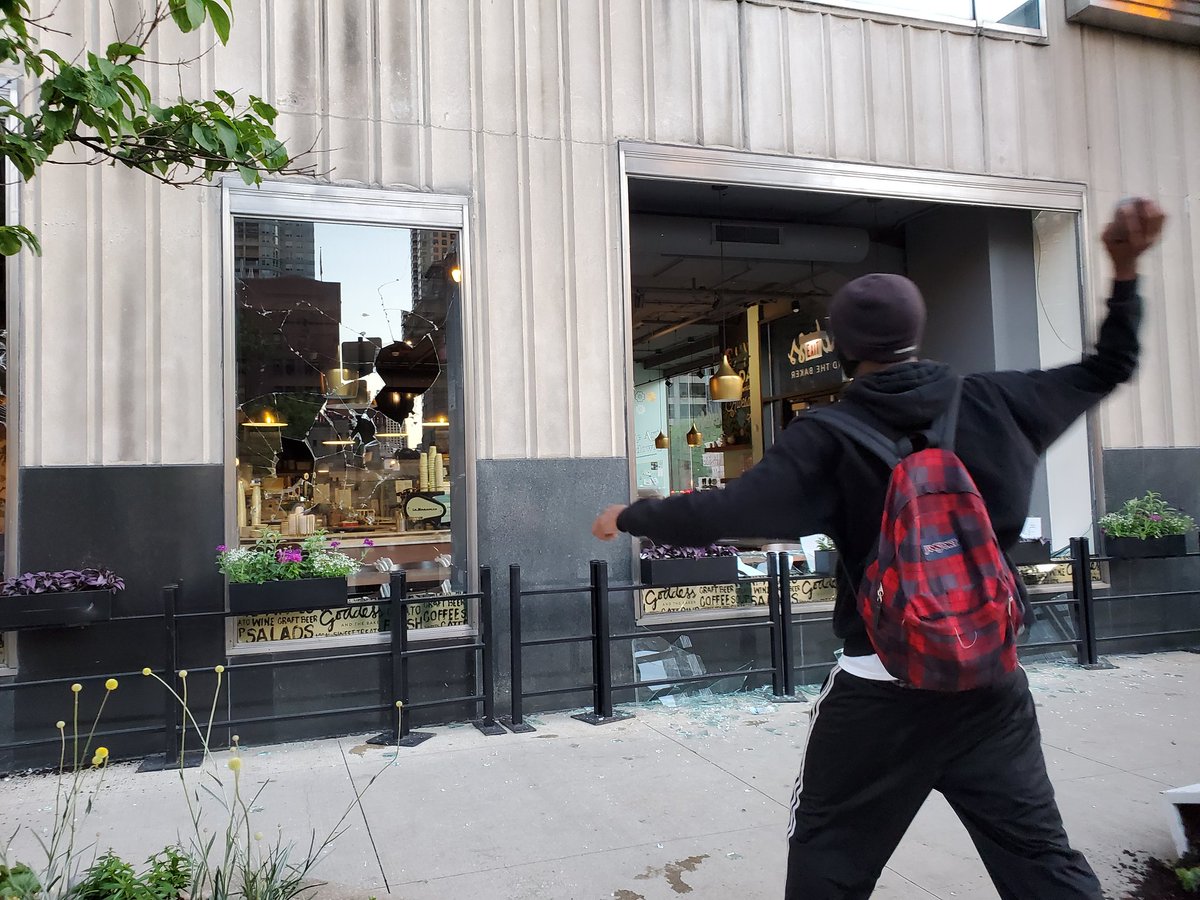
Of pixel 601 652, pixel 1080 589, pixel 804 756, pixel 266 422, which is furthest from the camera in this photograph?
pixel 1080 589

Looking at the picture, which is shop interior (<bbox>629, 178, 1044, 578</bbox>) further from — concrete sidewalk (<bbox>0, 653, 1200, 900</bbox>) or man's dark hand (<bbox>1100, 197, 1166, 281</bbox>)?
man's dark hand (<bbox>1100, 197, 1166, 281</bbox>)

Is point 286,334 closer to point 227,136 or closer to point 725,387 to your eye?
point 227,136

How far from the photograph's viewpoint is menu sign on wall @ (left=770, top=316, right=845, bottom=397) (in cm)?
1121

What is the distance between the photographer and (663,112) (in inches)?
276

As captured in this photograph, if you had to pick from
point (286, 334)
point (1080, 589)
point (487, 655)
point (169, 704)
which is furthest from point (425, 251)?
point (1080, 589)

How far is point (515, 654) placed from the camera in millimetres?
5980

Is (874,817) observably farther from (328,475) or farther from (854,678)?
(328,475)

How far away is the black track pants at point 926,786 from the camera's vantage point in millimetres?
2223

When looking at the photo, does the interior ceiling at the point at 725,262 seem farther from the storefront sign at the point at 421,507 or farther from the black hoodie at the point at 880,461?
the black hoodie at the point at 880,461

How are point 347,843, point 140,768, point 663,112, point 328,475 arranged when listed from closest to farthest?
1. point 347,843
2. point 140,768
3. point 328,475
4. point 663,112

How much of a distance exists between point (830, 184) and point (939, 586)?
19.8 ft

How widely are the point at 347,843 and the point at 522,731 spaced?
1948 millimetres

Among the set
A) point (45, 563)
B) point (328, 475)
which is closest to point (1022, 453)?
point (328, 475)

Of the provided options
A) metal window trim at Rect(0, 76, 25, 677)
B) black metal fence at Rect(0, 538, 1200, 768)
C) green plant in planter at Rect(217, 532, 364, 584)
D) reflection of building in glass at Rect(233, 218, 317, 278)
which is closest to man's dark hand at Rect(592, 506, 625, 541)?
black metal fence at Rect(0, 538, 1200, 768)
